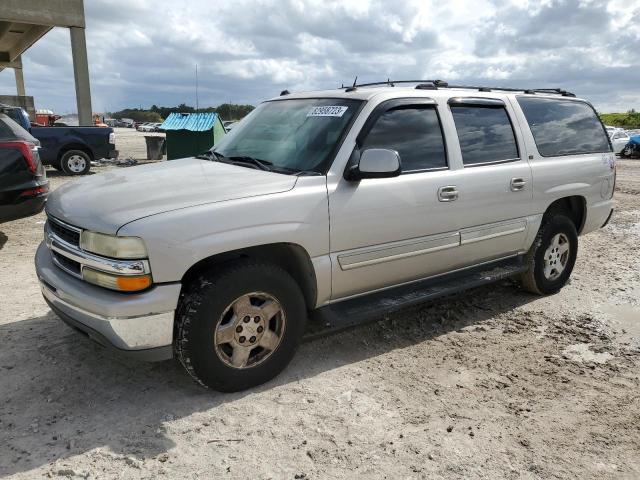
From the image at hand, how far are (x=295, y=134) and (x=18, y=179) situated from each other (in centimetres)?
396

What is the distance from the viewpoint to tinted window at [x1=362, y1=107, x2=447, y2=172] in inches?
148

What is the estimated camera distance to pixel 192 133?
54.4ft

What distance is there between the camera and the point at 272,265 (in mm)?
3256

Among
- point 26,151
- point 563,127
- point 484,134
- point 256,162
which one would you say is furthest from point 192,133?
point 256,162

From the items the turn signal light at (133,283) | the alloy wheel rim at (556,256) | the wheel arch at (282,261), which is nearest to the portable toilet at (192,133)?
the alloy wheel rim at (556,256)

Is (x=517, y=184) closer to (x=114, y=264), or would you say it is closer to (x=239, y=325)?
(x=239, y=325)

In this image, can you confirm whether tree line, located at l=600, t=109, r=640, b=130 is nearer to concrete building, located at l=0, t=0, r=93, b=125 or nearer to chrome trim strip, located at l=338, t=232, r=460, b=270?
concrete building, located at l=0, t=0, r=93, b=125

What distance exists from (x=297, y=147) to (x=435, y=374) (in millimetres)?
1824

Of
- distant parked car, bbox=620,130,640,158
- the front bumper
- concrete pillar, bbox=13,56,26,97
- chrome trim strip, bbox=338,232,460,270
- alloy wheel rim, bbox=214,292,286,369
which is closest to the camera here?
the front bumper

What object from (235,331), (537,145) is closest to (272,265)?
(235,331)

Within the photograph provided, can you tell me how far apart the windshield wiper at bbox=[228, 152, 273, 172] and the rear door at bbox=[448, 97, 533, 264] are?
4.76 feet

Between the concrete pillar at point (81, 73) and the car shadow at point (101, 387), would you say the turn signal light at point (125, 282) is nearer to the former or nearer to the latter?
the car shadow at point (101, 387)

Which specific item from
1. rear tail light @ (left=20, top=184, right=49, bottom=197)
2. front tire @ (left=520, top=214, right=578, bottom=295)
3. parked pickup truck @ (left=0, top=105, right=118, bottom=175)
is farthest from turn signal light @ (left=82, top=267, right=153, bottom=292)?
parked pickup truck @ (left=0, top=105, right=118, bottom=175)

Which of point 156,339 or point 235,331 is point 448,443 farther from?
point 156,339
